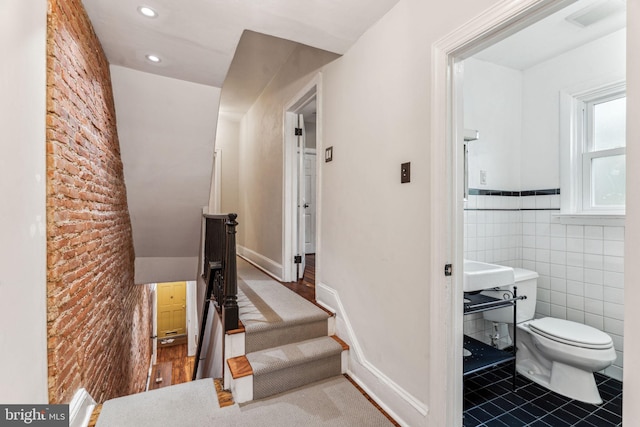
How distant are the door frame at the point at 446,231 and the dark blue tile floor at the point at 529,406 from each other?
698mm

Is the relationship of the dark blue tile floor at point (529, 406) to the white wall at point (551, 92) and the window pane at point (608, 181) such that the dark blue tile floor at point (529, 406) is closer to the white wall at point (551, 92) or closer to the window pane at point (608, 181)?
the window pane at point (608, 181)

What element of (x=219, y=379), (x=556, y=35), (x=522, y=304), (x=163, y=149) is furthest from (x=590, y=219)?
(x=163, y=149)

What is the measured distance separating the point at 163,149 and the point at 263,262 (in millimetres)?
1862

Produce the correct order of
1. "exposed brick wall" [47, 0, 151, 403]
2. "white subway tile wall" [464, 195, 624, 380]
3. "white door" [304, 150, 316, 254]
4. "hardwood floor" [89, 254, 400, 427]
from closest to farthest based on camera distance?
"exposed brick wall" [47, 0, 151, 403] → "hardwood floor" [89, 254, 400, 427] → "white subway tile wall" [464, 195, 624, 380] → "white door" [304, 150, 316, 254]

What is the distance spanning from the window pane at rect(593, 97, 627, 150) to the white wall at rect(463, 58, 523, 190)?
0.57 metres

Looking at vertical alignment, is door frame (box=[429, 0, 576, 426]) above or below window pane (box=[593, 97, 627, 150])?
below

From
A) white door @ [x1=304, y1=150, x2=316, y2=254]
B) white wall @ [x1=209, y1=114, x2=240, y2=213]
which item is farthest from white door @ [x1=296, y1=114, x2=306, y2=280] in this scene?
white wall @ [x1=209, y1=114, x2=240, y2=213]

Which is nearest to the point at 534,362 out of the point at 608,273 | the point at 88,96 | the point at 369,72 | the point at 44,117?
the point at 608,273

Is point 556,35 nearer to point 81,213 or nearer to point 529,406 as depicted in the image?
point 529,406

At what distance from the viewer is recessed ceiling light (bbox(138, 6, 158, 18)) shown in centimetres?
175

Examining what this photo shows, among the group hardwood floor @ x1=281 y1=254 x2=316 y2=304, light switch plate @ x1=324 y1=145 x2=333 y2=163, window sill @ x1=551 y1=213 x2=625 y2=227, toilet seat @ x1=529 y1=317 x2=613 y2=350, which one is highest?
light switch plate @ x1=324 y1=145 x2=333 y2=163

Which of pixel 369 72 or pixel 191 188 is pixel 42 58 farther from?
pixel 191 188

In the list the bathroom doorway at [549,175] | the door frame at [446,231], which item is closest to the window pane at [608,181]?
the bathroom doorway at [549,175]

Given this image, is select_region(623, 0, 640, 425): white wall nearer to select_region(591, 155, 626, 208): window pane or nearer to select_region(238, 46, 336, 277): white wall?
select_region(238, 46, 336, 277): white wall
